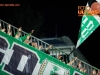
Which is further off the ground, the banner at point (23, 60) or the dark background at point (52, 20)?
the dark background at point (52, 20)

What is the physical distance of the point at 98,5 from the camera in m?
6.86

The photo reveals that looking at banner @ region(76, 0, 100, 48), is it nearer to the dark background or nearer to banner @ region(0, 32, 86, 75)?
the dark background

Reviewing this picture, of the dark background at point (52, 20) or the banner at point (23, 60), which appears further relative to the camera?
the dark background at point (52, 20)

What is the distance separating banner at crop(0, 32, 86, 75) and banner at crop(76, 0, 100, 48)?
1659 mm

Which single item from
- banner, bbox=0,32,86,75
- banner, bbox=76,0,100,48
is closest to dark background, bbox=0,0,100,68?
banner, bbox=76,0,100,48

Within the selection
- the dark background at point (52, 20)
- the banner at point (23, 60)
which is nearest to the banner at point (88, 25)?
the dark background at point (52, 20)

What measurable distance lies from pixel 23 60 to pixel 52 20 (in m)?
2.06

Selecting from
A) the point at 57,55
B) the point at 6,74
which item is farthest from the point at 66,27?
the point at 6,74

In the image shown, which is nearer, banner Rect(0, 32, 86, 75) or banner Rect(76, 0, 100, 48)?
banner Rect(0, 32, 86, 75)

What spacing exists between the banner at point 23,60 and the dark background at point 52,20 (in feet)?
5.25

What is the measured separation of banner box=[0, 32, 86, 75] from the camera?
17.1ft

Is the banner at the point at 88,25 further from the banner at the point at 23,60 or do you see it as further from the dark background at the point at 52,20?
the banner at the point at 23,60

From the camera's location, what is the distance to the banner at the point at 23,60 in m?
5.21

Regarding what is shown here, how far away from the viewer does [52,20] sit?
22.9 feet
